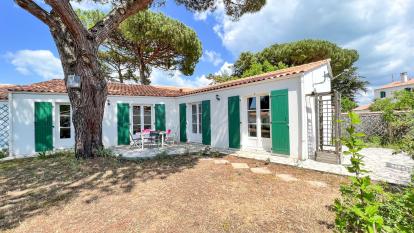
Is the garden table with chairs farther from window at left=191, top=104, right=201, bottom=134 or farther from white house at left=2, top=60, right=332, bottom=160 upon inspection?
window at left=191, top=104, right=201, bottom=134

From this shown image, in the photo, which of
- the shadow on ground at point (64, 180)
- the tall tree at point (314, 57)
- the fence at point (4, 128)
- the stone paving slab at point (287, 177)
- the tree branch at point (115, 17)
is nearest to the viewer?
the shadow on ground at point (64, 180)

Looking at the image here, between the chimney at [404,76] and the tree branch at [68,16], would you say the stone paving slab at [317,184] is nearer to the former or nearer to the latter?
the tree branch at [68,16]

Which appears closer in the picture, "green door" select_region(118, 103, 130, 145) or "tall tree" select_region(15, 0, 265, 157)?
"tall tree" select_region(15, 0, 265, 157)

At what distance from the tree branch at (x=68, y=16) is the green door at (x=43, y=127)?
546 cm

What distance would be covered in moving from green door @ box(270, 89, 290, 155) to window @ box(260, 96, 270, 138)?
49 centimetres

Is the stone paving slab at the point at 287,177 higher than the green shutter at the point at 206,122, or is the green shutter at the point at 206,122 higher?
the green shutter at the point at 206,122

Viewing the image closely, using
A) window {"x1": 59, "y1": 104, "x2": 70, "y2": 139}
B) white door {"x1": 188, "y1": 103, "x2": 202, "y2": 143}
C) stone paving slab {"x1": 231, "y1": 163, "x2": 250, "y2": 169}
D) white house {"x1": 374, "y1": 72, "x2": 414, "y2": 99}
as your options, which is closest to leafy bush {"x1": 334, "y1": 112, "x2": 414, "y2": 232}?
stone paving slab {"x1": 231, "y1": 163, "x2": 250, "y2": 169}

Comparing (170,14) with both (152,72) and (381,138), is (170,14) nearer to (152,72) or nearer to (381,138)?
(152,72)

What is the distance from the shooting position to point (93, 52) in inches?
262

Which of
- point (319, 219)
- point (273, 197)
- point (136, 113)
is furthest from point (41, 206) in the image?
point (136, 113)

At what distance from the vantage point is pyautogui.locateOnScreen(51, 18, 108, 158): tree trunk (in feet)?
21.4

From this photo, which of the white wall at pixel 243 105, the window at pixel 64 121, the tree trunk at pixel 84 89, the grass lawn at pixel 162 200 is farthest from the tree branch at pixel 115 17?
the window at pixel 64 121

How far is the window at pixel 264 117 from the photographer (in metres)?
8.16

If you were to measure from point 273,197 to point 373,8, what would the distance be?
31.0 feet
